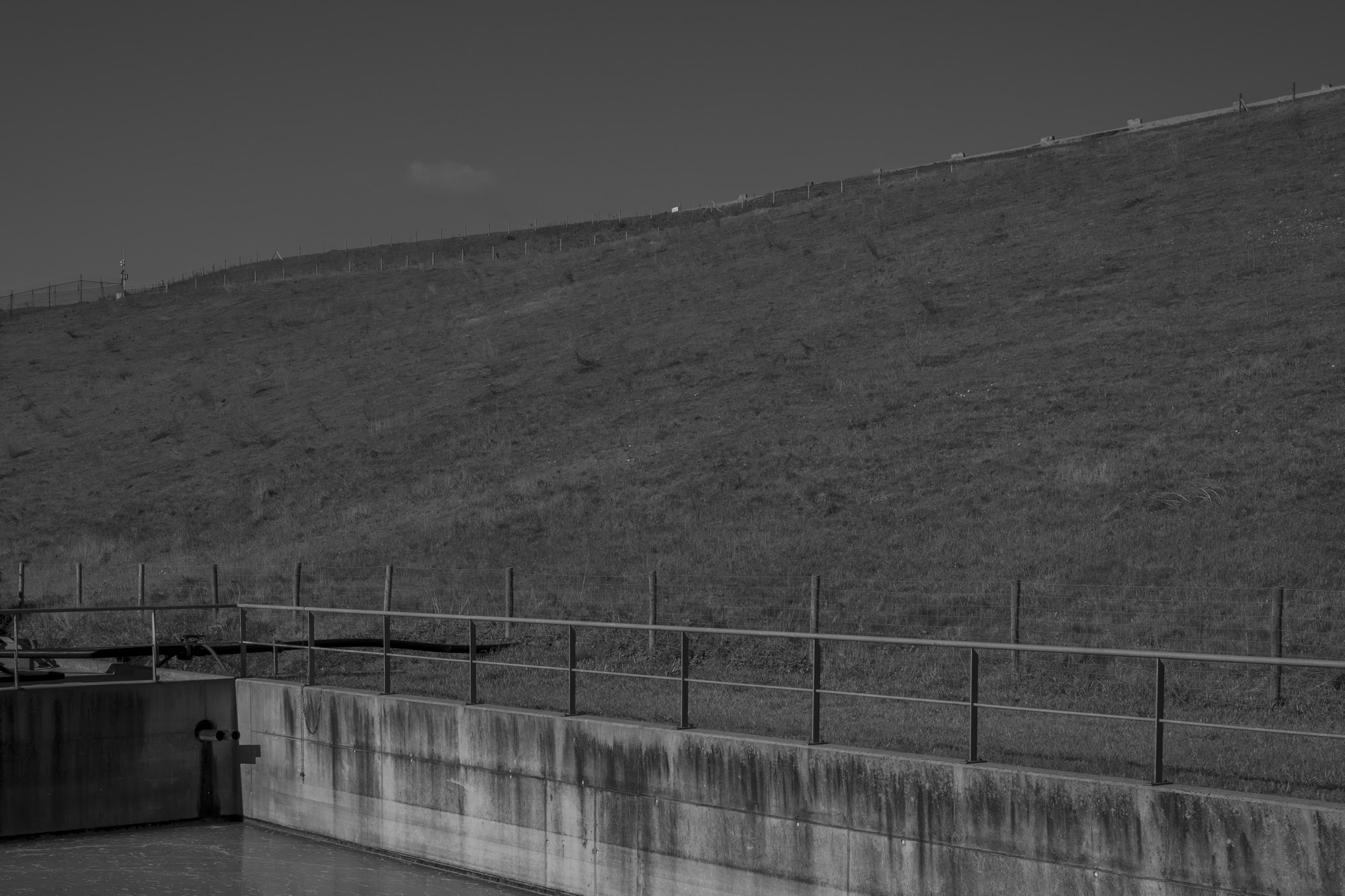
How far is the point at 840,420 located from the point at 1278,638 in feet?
58.6

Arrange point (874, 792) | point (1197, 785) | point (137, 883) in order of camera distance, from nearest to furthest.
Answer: point (1197, 785) < point (874, 792) < point (137, 883)

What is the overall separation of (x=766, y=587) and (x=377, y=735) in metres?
7.98

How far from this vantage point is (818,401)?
1374 inches

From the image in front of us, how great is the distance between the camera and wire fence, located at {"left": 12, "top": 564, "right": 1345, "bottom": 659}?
17.5 m

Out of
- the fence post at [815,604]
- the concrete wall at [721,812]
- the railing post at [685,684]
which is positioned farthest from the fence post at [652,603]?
the railing post at [685,684]

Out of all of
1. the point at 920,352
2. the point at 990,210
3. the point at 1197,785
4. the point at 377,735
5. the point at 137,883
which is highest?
the point at 990,210

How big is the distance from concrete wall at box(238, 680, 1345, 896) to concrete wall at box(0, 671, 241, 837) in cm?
48

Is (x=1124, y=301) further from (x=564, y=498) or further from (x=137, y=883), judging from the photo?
(x=137, y=883)

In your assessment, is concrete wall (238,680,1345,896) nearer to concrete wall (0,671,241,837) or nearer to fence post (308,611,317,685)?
fence post (308,611,317,685)

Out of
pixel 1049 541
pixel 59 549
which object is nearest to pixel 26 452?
pixel 59 549

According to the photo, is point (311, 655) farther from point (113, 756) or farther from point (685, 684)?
point (685, 684)

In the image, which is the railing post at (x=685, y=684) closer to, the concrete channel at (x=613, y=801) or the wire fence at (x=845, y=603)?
the concrete channel at (x=613, y=801)

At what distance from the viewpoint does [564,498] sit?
1231 inches

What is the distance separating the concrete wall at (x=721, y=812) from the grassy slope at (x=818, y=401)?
9215mm
